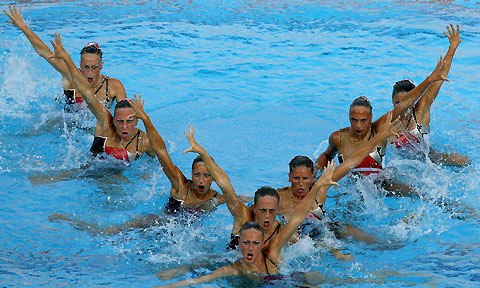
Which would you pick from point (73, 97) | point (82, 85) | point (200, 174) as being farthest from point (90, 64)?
point (200, 174)

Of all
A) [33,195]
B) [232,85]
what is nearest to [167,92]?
[232,85]

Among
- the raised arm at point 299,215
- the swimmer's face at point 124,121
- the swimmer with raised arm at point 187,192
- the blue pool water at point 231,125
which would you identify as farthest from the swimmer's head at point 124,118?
the raised arm at point 299,215

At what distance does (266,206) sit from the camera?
17.1 ft

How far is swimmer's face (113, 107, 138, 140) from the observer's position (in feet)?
22.6

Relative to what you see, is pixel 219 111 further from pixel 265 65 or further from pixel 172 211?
pixel 172 211

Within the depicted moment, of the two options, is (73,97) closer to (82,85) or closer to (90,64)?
(90,64)

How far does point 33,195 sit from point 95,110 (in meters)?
1.16

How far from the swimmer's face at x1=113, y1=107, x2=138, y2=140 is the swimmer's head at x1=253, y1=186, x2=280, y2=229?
2.19m

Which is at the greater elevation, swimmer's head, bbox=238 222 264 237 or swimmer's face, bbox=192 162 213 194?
swimmer's face, bbox=192 162 213 194

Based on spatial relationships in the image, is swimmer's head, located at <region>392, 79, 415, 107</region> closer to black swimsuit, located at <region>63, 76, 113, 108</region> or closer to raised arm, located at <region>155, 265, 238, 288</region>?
raised arm, located at <region>155, 265, 238, 288</region>

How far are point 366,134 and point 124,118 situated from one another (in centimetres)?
266

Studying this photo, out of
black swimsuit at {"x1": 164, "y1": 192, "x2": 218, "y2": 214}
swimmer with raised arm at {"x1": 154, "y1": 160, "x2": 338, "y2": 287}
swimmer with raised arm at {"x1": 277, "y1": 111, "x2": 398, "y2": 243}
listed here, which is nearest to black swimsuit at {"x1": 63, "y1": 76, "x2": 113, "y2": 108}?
black swimsuit at {"x1": 164, "y1": 192, "x2": 218, "y2": 214}

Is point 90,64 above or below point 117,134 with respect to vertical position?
above

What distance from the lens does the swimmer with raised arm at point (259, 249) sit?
4.84m
